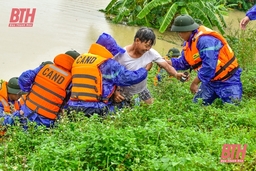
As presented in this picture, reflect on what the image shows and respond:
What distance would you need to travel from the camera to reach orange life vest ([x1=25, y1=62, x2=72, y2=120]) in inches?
180

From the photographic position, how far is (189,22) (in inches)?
199

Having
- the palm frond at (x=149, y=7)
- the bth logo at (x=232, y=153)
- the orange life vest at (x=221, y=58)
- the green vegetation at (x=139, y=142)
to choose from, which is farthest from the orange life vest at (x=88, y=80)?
the palm frond at (x=149, y=7)

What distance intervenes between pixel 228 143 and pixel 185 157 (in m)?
0.59

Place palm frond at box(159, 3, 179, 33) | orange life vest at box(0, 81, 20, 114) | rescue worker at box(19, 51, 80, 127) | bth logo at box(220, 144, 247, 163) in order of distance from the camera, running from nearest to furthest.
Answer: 1. bth logo at box(220, 144, 247, 163)
2. rescue worker at box(19, 51, 80, 127)
3. orange life vest at box(0, 81, 20, 114)
4. palm frond at box(159, 3, 179, 33)

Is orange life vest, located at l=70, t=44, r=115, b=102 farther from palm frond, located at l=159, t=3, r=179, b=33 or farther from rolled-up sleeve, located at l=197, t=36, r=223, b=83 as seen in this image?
palm frond, located at l=159, t=3, r=179, b=33

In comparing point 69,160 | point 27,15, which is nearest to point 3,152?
point 69,160

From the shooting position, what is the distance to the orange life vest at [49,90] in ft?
15.0

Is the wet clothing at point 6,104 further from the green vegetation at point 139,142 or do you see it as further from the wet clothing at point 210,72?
the wet clothing at point 210,72

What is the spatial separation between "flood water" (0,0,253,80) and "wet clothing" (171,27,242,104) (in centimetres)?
475

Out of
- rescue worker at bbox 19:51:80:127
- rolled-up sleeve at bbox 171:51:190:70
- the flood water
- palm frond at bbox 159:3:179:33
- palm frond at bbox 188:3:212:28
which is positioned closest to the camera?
rescue worker at bbox 19:51:80:127

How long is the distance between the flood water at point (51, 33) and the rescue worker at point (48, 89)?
13.4ft

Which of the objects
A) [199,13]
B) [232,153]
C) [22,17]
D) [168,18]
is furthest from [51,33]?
[232,153]

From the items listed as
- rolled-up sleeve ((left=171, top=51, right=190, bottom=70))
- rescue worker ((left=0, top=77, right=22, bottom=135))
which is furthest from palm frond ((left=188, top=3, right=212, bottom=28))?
rescue worker ((left=0, top=77, right=22, bottom=135))

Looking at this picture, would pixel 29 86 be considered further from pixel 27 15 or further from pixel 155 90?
pixel 27 15
